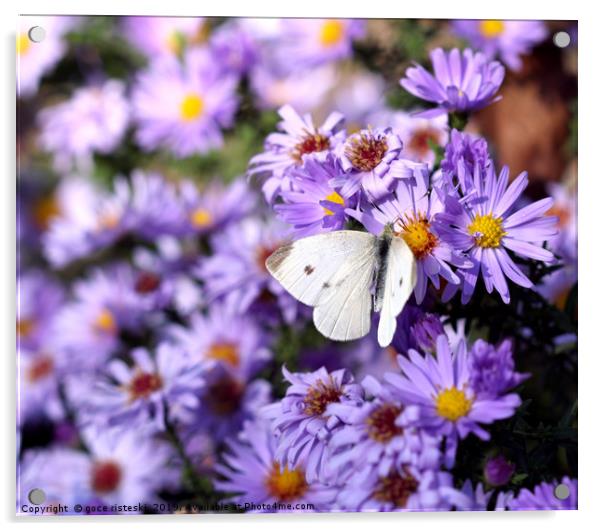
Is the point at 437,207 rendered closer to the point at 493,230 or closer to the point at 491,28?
the point at 493,230

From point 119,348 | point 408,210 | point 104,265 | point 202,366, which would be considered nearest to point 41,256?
point 104,265

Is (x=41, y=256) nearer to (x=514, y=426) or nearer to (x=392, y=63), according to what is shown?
(x=392, y=63)

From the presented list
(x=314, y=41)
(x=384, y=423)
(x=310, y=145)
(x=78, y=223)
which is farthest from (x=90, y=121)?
(x=384, y=423)

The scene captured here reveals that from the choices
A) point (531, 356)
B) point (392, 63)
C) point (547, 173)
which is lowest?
point (531, 356)

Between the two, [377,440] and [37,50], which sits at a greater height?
[37,50]

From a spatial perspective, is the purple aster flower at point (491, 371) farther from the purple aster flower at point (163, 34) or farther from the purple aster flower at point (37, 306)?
the purple aster flower at point (37, 306)

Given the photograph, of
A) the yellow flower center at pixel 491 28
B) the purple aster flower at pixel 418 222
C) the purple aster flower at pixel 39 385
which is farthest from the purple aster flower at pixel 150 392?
the yellow flower center at pixel 491 28
